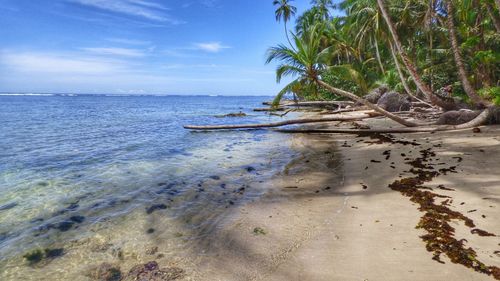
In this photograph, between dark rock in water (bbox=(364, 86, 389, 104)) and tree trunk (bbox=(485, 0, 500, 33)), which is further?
dark rock in water (bbox=(364, 86, 389, 104))

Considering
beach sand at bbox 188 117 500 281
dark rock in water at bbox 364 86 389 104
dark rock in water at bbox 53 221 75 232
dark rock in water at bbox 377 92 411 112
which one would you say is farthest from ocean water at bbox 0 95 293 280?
dark rock in water at bbox 364 86 389 104

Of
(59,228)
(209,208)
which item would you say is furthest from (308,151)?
(59,228)

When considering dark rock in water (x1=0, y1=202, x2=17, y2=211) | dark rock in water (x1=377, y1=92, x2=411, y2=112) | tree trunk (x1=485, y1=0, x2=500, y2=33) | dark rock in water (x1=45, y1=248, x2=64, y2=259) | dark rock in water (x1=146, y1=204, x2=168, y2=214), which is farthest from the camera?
dark rock in water (x1=377, y1=92, x2=411, y2=112)

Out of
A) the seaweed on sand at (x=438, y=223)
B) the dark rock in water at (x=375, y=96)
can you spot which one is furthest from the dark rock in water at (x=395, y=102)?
the seaweed on sand at (x=438, y=223)

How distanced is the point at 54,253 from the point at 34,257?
255 mm

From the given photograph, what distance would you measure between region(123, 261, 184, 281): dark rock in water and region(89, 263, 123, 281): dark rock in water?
0.53ft

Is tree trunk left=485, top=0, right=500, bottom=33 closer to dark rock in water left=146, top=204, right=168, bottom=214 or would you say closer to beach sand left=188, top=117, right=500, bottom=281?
beach sand left=188, top=117, right=500, bottom=281

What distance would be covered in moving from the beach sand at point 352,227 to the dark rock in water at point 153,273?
0.29m

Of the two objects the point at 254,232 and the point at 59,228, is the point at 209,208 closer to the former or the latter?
the point at 254,232

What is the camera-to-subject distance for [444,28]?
774 inches

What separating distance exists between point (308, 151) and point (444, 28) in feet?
54.2

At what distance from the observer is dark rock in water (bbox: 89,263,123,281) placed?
366cm

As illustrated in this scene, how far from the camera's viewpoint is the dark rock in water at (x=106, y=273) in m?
3.66

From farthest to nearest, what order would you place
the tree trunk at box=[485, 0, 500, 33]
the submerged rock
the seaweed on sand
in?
the tree trunk at box=[485, 0, 500, 33] < the submerged rock < the seaweed on sand
